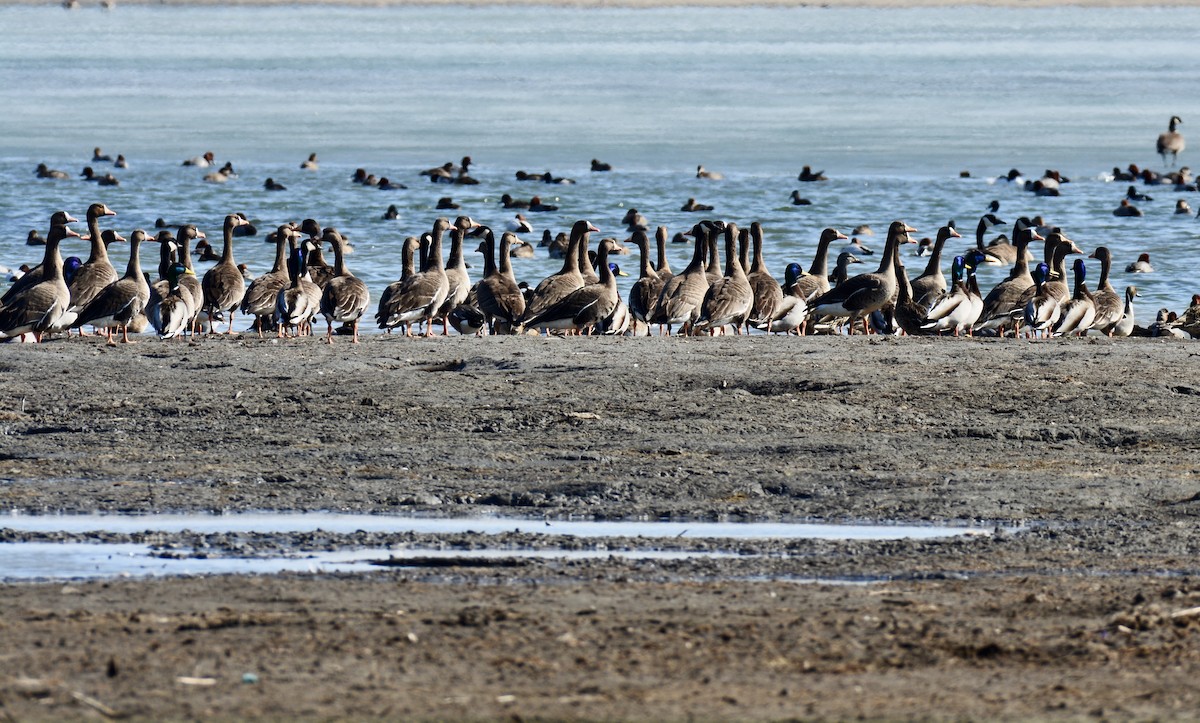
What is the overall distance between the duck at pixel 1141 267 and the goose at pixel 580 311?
11.6 meters

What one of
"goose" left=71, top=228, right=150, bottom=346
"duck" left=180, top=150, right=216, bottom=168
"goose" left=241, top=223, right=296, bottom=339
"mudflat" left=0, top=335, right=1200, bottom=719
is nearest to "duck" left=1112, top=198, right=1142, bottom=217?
"mudflat" left=0, top=335, right=1200, bottom=719

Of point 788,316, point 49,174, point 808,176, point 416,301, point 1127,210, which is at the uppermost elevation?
→ point 808,176

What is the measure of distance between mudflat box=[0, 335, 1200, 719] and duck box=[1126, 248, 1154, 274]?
1185 centimetres

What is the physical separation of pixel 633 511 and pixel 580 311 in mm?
9653

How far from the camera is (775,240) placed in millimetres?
33438

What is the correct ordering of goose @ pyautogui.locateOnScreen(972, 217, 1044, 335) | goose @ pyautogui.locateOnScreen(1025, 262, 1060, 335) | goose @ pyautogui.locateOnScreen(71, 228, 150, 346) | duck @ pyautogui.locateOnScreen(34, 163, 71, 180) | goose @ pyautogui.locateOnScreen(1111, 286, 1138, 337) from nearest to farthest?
1. goose @ pyautogui.locateOnScreen(71, 228, 150, 346)
2. goose @ pyautogui.locateOnScreen(1025, 262, 1060, 335)
3. goose @ pyautogui.locateOnScreen(972, 217, 1044, 335)
4. goose @ pyautogui.locateOnScreen(1111, 286, 1138, 337)
5. duck @ pyautogui.locateOnScreen(34, 163, 71, 180)

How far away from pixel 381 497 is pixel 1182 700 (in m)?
4.99

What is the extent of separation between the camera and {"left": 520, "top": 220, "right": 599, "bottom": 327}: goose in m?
20.2

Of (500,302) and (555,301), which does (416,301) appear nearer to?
(500,302)

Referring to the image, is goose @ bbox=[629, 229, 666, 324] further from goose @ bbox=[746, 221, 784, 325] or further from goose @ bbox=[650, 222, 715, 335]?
goose @ bbox=[746, 221, 784, 325]

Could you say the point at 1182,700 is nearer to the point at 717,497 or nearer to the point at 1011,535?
the point at 1011,535

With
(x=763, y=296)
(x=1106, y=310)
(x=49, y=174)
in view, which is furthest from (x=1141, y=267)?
(x=49, y=174)

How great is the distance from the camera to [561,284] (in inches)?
815

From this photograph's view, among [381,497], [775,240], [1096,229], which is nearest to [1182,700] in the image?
[381,497]
